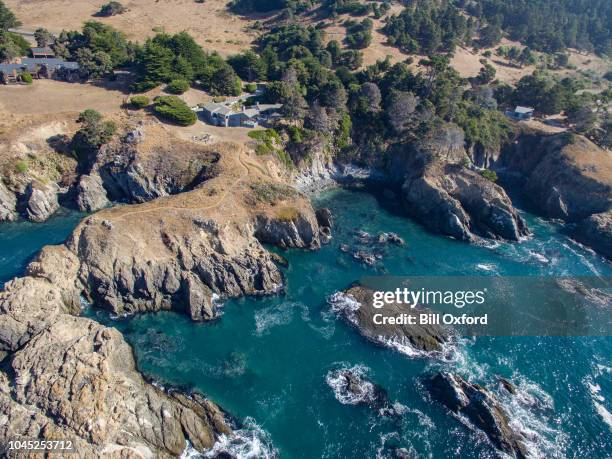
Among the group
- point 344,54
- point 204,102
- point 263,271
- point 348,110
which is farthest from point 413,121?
point 263,271

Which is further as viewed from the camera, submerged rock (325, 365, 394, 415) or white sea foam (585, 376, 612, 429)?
white sea foam (585, 376, 612, 429)

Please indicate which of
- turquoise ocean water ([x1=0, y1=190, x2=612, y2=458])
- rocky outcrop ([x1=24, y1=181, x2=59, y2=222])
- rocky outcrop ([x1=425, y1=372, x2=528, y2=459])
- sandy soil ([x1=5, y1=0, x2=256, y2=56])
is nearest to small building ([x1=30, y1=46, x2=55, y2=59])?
sandy soil ([x1=5, y1=0, x2=256, y2=56])

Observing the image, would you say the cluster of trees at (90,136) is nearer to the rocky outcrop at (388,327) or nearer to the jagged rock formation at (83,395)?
the jagged rock formation at (83,395)

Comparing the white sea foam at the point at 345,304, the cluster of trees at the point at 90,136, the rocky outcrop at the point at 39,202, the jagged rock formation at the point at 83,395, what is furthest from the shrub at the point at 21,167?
the white sea foam at the point at 345,304

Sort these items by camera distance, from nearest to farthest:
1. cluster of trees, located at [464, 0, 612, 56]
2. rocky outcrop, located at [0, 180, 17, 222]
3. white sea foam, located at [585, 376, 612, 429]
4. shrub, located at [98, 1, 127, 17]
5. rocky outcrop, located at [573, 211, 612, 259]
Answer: white sea foam, located at [585, 376, 612, 429]
rocky outcrop, located at [0, 180, 17, 222]
rocky outcrop, located at [573, 211, 612, 259]
shrub, located at [98, 1, 127, 17]
cluster of trees, located at [464, 0, 612, 56]

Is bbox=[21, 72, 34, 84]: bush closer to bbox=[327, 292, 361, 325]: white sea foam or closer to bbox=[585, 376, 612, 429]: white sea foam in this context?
bbox=[327, 292, 361, 325]: white sea foam

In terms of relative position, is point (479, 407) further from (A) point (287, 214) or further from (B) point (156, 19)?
(B) point (156, 19)

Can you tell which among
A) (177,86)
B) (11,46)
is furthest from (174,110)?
(11,46)

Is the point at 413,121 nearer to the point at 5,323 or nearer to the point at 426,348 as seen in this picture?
the point at 426,348
